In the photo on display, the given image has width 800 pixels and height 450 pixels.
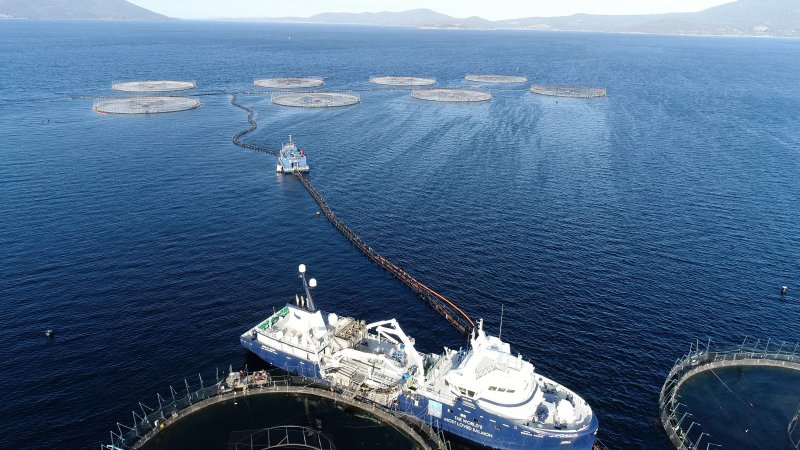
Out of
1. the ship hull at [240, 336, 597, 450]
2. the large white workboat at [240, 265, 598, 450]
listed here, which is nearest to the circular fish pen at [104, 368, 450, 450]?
the ship hull at [240, 336, 597, 450]

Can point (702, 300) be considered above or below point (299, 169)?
below

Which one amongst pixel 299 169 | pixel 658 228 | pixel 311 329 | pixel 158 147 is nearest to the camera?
pixel 311 329

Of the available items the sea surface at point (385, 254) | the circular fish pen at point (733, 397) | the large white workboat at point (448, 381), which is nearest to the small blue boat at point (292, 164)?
the sea surface at point (385, 254)

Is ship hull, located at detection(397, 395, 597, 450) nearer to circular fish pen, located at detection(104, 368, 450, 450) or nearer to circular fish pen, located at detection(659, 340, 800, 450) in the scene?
circular fish pen, located at detection(104, 368, 450, 450)

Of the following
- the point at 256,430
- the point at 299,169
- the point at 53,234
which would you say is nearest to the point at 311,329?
the point at 256,430

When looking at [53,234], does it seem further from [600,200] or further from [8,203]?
[600,200]

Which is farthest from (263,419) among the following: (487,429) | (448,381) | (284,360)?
(487,429)
